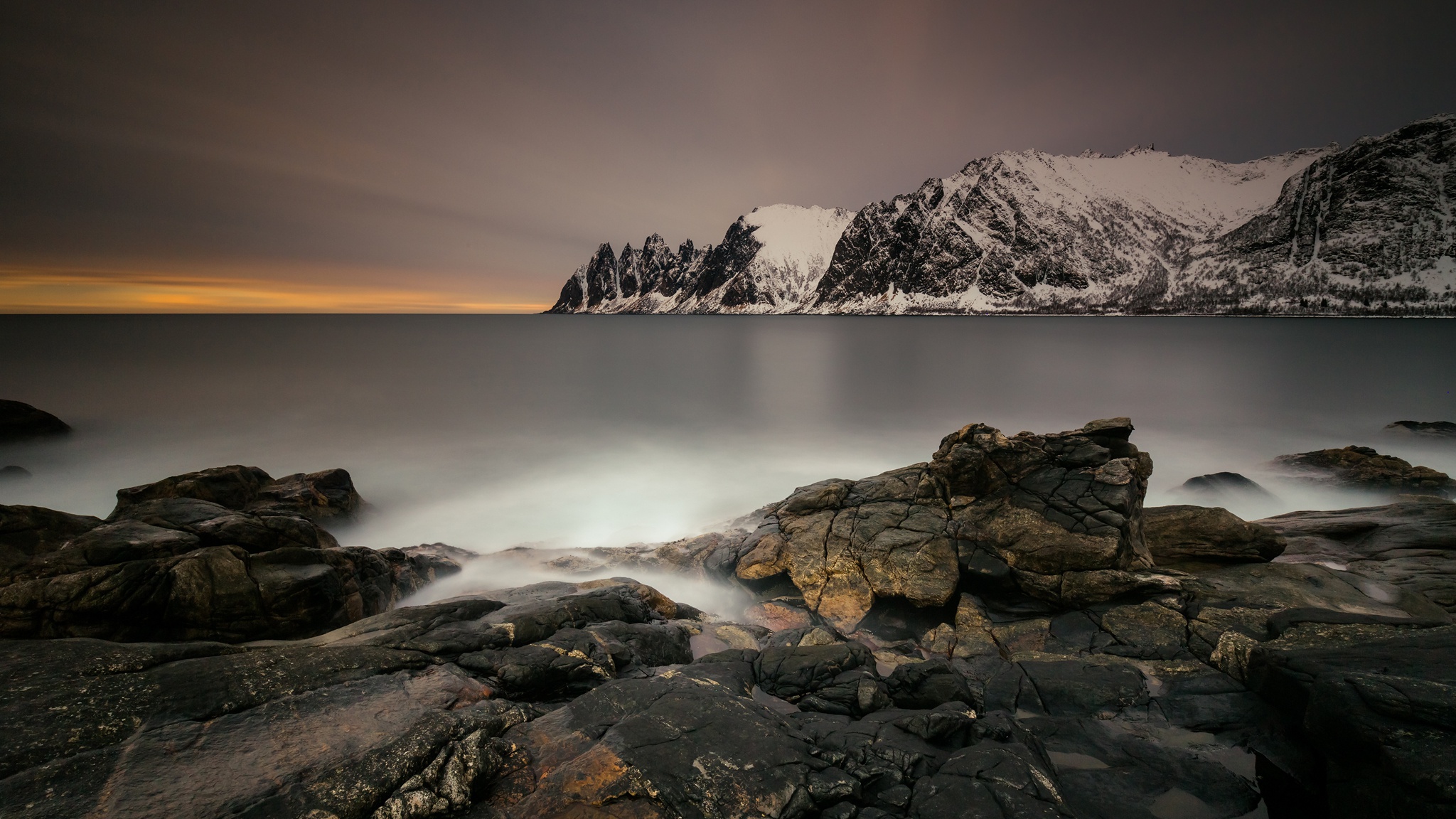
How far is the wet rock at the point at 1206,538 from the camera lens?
9.88 metres

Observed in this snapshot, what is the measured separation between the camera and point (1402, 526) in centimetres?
1053

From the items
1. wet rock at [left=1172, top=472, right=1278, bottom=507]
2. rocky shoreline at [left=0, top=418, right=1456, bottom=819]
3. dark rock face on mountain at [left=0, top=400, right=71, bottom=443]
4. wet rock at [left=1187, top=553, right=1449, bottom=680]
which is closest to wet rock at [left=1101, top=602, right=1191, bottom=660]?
rocky shoreline at [left=0, top=418, right=1456, bottom=819]

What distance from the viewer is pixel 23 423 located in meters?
22.8

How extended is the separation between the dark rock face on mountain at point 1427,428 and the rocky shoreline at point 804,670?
2166cm

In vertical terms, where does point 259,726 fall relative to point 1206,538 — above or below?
above

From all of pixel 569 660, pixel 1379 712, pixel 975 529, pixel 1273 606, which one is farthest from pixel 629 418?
pixel 1379 712

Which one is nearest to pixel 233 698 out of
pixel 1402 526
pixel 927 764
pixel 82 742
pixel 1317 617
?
pixel 82 742

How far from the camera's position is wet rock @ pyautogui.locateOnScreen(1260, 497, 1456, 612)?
8625mm

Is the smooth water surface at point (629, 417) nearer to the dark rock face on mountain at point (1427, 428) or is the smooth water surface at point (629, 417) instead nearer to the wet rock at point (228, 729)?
the dark rock face on mountain at point (1427, 428)

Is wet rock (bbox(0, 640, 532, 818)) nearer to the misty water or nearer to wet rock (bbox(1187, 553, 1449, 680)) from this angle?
the misty water

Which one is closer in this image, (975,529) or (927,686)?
(927,686)

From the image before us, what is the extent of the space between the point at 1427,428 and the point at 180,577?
44703mm

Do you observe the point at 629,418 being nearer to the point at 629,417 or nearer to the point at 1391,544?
the point at 629,417

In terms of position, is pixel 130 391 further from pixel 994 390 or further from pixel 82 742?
pixel 994 390
